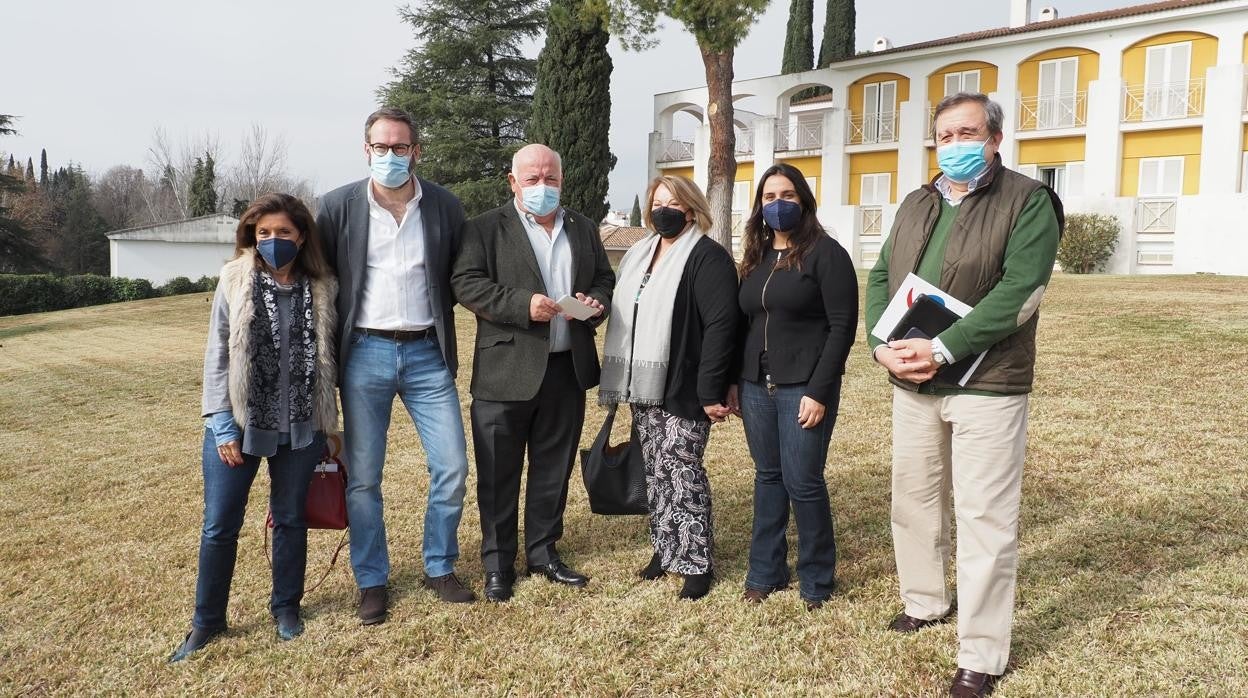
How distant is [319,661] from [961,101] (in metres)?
3.32

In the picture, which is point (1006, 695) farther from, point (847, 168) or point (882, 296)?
point (847, 168)

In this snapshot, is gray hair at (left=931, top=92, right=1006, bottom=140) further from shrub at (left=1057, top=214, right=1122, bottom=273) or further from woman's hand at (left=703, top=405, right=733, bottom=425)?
shrub at (left=1057, top=214, right=1122, bottom=273)

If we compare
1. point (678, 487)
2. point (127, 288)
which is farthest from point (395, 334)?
point (127, 288)

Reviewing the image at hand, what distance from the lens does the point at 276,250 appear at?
3.47m

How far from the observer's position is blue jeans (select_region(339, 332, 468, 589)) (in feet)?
12.6

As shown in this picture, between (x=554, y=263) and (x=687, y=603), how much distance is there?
1.71 meters

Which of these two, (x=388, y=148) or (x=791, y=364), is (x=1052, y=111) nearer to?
(x=791, y=364)

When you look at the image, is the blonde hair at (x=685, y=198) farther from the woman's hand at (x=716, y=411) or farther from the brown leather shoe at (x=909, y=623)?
the brown leather shoe at (x=909, y=623)

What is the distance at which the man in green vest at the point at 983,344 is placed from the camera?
298 cm

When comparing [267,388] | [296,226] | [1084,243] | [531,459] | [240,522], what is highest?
[1084,243]

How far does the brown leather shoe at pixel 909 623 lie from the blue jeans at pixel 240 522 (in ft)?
8.45

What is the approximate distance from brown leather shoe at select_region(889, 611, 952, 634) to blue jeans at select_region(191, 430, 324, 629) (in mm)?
2576

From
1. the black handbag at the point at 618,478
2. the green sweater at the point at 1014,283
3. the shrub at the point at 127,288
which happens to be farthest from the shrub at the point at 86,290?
the green sweater at the point at 1014,283

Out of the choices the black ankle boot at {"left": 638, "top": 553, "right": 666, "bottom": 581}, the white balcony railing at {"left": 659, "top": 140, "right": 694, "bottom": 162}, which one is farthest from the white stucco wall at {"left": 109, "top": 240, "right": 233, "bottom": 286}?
the black ankle boot at {"left": 638, "top": 553, "right": 666, "bottom": 581}
